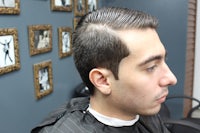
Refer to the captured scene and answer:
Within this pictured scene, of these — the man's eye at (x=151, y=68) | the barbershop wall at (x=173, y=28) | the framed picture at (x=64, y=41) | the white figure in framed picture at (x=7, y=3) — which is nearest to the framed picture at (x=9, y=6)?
the white figure in framed picture at (x=7, y=3)

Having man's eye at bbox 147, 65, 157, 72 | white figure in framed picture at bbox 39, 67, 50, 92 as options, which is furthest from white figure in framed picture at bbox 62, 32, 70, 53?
man's eye at bbox 147, 65, 157, 72

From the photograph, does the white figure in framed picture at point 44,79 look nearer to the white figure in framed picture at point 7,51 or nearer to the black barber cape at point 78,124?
the white figure in framed picture at point 7,51

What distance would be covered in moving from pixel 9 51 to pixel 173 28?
172 centimetres

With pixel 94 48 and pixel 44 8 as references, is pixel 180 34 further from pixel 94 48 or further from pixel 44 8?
pixel 94 48

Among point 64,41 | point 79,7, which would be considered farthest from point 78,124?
point 79,7

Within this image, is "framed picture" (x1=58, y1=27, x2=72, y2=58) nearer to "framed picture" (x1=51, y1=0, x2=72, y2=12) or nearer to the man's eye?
"framed picture" (x1=51, y1=0, x2=72, y2=12)

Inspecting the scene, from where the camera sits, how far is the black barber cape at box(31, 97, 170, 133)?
3.08 ft

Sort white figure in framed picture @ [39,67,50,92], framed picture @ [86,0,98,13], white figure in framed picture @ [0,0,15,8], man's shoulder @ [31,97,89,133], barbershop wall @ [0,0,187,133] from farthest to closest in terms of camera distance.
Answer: framed picture @ [86,0,98,13], white figure in framed picture @ [39,67,50,92], barbershop wall @ [0,0,187,133], white figure in framed picture @ [0,0,15,8], man's shoulder @ [31,97,89,133]

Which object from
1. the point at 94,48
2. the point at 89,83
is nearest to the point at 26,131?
the point at 89,83

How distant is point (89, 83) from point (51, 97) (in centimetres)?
115

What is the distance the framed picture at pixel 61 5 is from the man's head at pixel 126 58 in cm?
114

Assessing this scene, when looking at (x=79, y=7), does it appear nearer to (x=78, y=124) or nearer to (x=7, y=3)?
(x=7, y=3)

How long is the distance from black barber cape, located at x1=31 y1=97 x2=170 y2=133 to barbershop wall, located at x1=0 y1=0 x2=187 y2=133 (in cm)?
62

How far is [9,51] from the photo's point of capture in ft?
5.08
